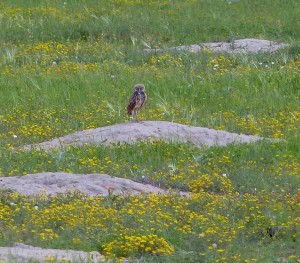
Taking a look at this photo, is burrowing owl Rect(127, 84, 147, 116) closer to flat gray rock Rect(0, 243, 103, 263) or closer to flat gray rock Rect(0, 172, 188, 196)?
flat gray rock Rect(0, 172, 188, 196)

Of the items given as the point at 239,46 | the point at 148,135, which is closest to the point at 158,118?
the point at 148,135

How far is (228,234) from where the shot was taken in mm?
8906

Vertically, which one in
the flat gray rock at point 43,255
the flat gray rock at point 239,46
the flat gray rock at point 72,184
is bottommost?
the flat gray rock at point 239,46

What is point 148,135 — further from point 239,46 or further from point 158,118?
point 239,46

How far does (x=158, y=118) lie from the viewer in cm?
1433

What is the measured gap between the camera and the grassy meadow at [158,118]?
888cm

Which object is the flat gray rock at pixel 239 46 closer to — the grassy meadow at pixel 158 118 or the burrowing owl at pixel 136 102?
the grassy meadow at pixel 158 118

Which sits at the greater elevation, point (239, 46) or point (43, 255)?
point (43, 255)

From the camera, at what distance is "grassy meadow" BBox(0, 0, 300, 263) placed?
8.88m

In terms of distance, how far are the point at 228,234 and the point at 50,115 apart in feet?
19.4

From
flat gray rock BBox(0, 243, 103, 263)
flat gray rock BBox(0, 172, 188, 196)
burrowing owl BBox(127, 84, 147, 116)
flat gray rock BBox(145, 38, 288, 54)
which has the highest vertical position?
flat gray rock BBox(0, 243, 103, 263)

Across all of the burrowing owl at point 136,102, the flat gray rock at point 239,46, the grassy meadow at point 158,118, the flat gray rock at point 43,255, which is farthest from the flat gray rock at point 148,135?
the flat gray rock at point 239,46

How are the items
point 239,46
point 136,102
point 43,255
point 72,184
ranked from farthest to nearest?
point 239,46, point 136,102, point 72,184, point 43,255

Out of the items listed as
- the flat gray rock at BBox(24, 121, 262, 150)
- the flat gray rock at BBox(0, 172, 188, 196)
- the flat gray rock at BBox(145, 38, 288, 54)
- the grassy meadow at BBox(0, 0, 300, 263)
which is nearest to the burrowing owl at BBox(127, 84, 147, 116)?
the grassy meadow at BBox(0, 0, 300, 263)
